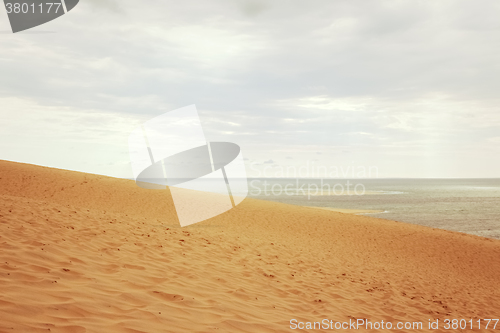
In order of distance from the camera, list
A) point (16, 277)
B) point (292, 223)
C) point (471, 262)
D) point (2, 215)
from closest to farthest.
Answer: point (16, 277), point (2, 215), point (471, 262), point (292, 223)

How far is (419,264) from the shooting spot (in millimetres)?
13266

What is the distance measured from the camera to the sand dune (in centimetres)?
390

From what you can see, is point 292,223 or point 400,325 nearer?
point 400,325

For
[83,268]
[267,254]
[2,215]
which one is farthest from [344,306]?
[2,215]

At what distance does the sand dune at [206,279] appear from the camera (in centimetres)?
390

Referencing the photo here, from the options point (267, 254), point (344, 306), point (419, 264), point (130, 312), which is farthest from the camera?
point (419, 264)

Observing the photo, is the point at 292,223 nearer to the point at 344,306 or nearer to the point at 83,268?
the point at 344,306

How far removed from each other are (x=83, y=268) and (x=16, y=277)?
1064mm

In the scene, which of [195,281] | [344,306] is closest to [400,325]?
[344,306]

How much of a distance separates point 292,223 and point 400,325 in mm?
14506

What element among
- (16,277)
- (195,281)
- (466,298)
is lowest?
(466,298)

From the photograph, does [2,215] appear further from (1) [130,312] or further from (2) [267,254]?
(2) [267,254]

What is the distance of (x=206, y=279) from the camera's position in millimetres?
6281

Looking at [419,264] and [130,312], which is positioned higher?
[130,312]
